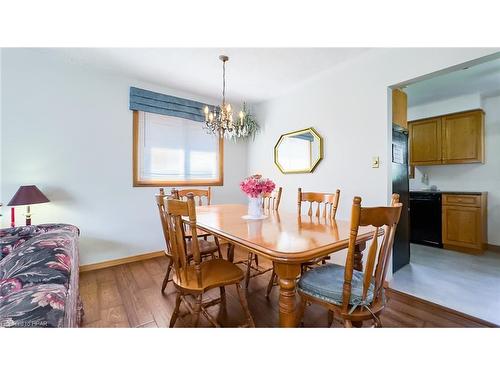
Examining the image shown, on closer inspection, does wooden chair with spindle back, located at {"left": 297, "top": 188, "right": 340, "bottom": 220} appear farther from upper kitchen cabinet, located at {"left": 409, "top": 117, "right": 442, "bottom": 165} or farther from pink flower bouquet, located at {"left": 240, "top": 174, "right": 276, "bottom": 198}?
upper kitchen cabinet, located at {"left": 409, "top": 117, "right": 442, "bottom": 165}

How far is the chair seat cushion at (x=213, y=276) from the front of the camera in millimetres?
1291

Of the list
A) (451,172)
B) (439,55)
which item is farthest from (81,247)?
(451,172)

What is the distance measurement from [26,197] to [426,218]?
16.8 feet

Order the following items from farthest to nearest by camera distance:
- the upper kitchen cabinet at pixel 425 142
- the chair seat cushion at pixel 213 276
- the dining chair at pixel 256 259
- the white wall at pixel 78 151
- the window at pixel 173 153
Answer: the upper kitchen cabinet at pixel 425 142 < the window at pixel 173 153 < the white wall at pixel 78 151 < the dining chair at pixel 256 259 < the chair seat cushion at pixel 213 276

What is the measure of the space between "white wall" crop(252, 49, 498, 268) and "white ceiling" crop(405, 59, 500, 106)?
2.75 ft

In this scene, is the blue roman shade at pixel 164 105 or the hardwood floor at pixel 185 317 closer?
the hardwood floor at pixel 185 317

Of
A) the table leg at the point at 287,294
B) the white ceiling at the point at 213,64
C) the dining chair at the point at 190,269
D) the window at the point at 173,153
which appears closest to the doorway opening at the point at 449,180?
the white ceiling at the point at 213,64

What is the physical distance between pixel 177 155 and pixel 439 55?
3.09m

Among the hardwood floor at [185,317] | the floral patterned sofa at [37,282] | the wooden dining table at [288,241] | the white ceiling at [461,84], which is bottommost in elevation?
the hardwood floor at [185,317]

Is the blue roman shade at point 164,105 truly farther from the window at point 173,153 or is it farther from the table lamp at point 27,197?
the table lamp at point 27,197

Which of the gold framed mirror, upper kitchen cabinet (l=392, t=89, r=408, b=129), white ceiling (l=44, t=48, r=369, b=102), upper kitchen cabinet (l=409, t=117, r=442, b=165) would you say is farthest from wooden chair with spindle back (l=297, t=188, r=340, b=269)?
upper kitchen cabinet (l=409, t=117, r=442, b=165)
